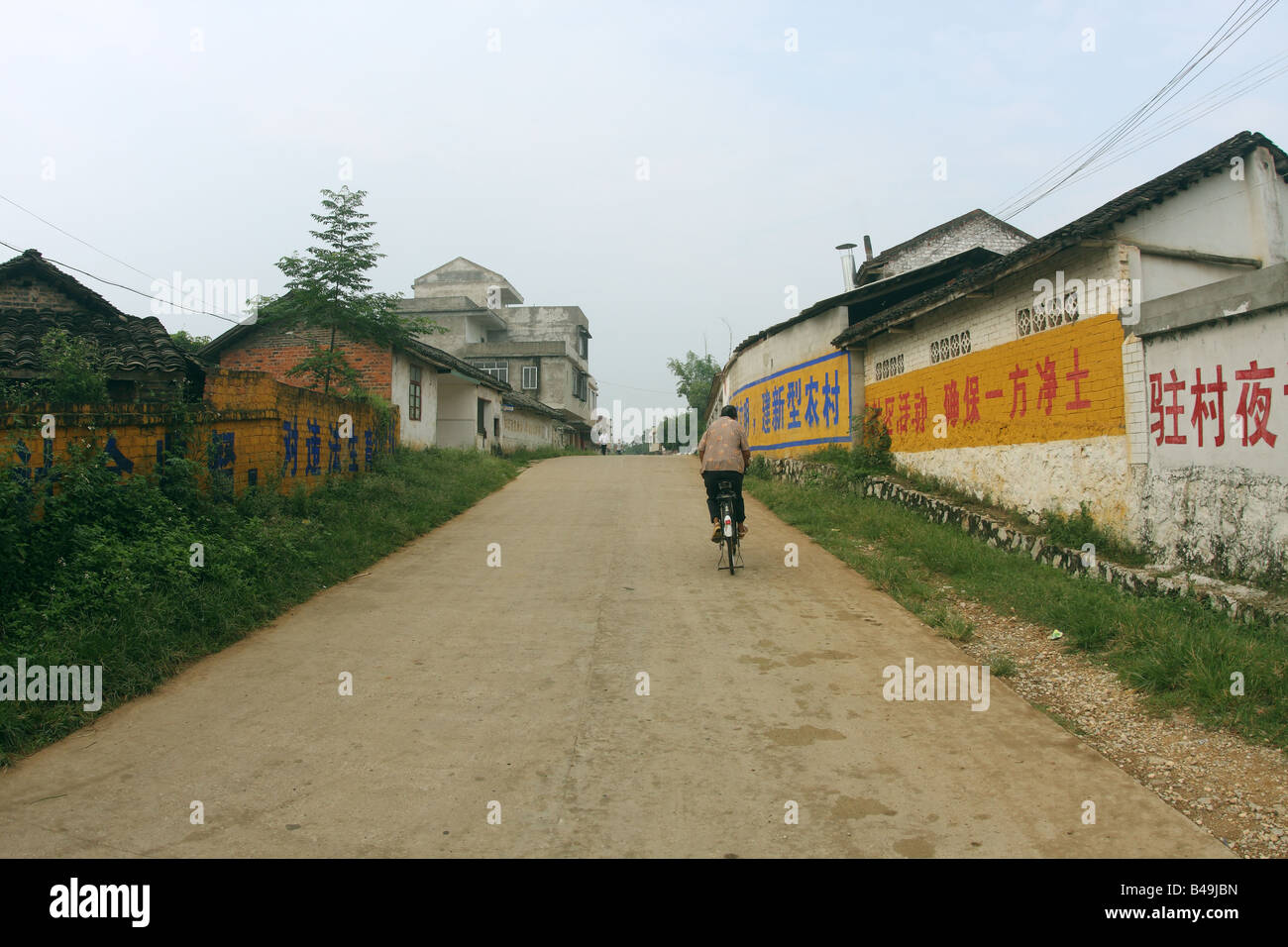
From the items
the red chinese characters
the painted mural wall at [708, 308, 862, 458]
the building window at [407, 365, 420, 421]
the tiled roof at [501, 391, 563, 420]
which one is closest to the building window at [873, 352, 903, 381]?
the painted mural wall at [708, 308, 862, 458]

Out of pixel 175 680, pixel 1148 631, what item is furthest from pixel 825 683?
pixel 175 680

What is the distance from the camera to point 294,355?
19641 mm

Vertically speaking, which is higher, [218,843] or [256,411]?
[256,411]

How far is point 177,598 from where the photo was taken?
233 inches

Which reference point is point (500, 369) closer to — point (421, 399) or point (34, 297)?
point (421, 399)

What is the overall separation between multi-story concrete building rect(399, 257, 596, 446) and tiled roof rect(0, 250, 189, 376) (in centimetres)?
2346

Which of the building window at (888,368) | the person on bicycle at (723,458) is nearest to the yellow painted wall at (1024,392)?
the building window at (888,368)

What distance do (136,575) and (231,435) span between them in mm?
3059

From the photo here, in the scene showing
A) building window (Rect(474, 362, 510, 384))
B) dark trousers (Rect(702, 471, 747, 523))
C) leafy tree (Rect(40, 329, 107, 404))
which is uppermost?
building window (Rect(474, 362, 510, 384))

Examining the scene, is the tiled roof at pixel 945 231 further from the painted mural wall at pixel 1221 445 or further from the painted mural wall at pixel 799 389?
the painted mural wall at pixel 1221 445

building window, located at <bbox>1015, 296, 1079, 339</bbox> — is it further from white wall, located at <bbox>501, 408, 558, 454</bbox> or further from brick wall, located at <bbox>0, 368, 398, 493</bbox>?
white wall, located at <bbox>501, 408, 558, 454</bbox>

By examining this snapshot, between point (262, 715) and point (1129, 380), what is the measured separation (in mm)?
7444

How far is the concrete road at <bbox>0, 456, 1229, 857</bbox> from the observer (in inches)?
125

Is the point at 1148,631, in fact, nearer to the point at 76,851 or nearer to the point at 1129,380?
the point at 1129,380
